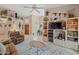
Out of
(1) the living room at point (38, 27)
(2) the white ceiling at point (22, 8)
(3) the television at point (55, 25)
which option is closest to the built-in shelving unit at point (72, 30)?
(1) the living room at point (38, 27)

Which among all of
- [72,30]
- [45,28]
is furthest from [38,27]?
[72,30]

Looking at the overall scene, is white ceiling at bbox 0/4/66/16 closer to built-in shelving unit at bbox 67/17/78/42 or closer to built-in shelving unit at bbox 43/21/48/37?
built-in shelving unit at bbox 43/21/48/37

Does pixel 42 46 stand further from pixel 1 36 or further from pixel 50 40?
pixel 1 36

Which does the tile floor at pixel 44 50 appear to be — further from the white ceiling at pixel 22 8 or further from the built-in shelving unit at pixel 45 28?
the white ceiling at pixel 22 8

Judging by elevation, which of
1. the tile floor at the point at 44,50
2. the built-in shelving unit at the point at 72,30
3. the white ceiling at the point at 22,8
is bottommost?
the tile floor at the point at 44,50

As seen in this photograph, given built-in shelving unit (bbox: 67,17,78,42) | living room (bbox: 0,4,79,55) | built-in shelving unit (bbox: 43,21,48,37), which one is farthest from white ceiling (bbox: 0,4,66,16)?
built-in shelving unit (bbox: 67,17,78,42)

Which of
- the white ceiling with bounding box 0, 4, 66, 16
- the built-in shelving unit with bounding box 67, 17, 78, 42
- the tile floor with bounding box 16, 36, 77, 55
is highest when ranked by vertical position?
the white ceiling with bounding box 0, 4, 66, 16

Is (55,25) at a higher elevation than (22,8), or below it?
below

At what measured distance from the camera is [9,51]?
104 inches

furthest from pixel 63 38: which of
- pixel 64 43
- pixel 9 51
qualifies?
pixel 9 51

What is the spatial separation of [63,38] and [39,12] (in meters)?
0.60

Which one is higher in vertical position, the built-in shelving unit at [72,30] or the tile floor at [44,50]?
the built-in shelving unit at [72,30]

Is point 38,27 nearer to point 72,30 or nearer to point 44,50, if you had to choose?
point 44,50

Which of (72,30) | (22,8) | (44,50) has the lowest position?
(44,50)
